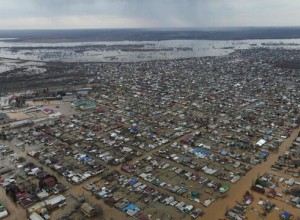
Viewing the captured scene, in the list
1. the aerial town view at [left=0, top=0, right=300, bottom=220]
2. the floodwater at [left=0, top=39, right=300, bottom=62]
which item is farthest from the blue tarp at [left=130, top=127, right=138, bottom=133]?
the floodwater at [left=0, top=39, right=300, bottom=62]

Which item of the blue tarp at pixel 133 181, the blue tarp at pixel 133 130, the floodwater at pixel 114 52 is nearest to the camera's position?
the blue tarp at pixel 133 181

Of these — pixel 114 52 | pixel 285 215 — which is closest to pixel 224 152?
pixel 285 215

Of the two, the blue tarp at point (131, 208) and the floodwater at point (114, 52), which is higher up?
the floodwater at point (114, 52)

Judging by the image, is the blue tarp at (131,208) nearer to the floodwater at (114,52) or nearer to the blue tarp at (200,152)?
the blue tarp at (200,152)

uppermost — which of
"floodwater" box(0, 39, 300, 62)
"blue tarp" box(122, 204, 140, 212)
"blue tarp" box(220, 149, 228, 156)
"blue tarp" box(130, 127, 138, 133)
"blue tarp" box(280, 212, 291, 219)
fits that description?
"floodwater" box(0, 39, 300, 62)

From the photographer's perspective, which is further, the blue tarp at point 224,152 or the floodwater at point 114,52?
the floodwater at point 114,52

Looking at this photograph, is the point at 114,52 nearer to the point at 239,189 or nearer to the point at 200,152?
the point at 200,152

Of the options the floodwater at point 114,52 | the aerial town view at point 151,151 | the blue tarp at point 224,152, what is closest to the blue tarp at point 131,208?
the aerial town view at point 151,151

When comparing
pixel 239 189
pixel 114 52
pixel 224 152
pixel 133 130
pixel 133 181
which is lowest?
pixel 239 189

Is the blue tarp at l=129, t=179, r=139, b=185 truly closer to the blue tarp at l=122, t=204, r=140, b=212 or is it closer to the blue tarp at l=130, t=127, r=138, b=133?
the blue tarp at l=122, t=204, r=140, b=212

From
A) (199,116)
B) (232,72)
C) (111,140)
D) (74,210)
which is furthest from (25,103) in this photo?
(232,72)

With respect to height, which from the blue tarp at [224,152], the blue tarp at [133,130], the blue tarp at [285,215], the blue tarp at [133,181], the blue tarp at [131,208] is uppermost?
the blue tarp at [133,130]

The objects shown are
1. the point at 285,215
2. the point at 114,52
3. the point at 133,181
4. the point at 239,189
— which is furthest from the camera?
the point at 114,52
